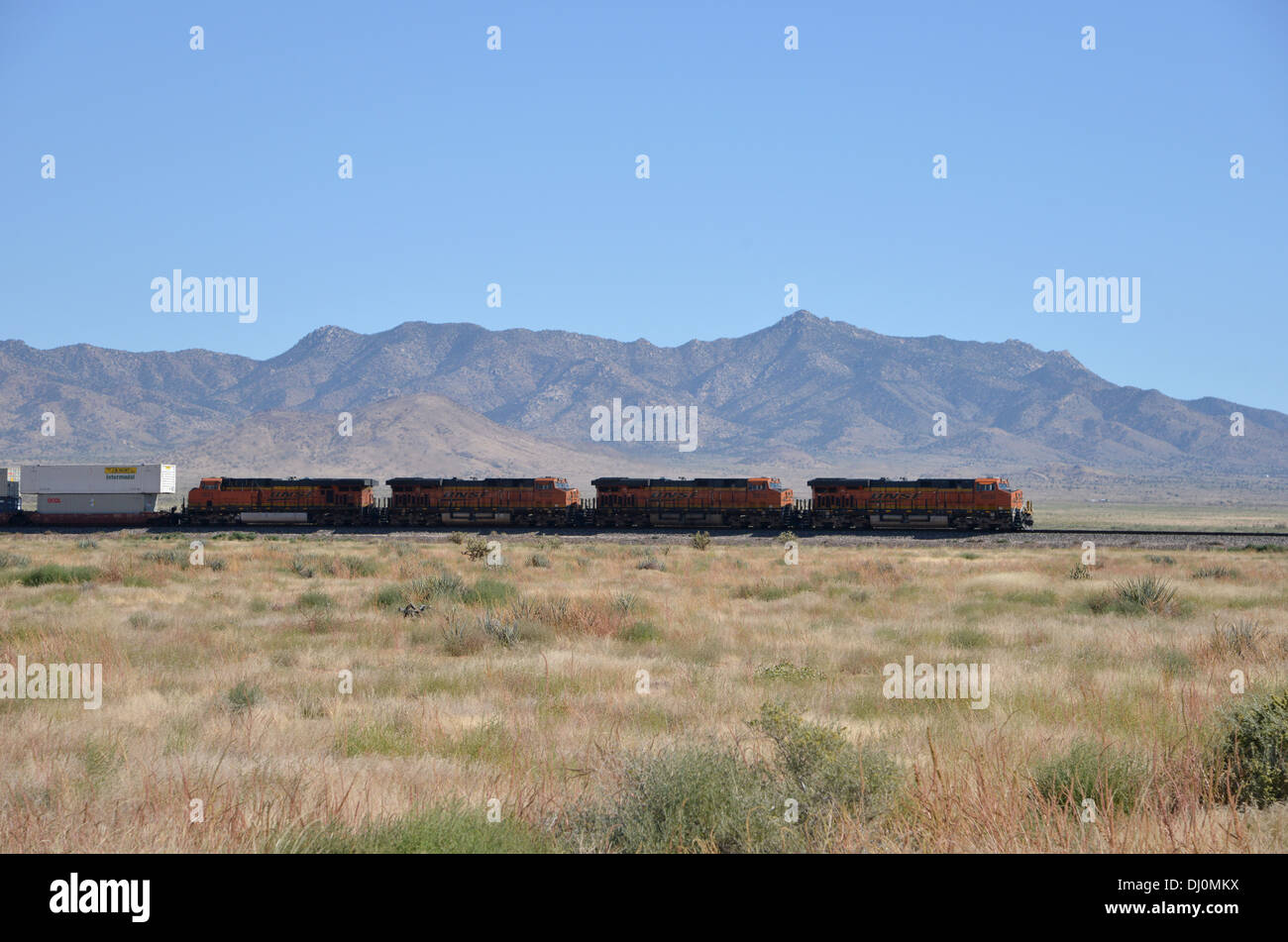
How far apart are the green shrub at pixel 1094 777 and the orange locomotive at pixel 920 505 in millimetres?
48374

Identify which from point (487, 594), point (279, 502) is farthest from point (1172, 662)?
point (279, 502)

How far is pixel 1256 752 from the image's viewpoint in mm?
7746

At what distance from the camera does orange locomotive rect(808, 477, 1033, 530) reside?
182ft

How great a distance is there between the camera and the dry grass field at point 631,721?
6.32 metres

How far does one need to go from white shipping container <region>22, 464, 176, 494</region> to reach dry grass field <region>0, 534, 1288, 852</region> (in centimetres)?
3939

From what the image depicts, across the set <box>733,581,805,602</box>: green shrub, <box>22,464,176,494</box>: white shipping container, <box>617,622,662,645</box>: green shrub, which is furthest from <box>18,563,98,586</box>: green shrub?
<box>22,464,176,494</box>: white shipping container

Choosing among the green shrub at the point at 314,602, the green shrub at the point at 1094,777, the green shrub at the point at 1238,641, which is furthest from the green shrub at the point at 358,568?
the green shrub at the point at 1094,777

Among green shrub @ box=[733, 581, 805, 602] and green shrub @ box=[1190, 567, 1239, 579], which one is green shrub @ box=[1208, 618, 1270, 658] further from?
green shrub @ box=[1190, 567, 1239, 579]

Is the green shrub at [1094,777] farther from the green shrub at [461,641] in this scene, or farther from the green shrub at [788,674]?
the green shrub at [461,641]

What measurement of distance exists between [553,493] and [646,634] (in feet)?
139

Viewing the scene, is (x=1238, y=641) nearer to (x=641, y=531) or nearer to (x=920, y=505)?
(x=641, y=531)
